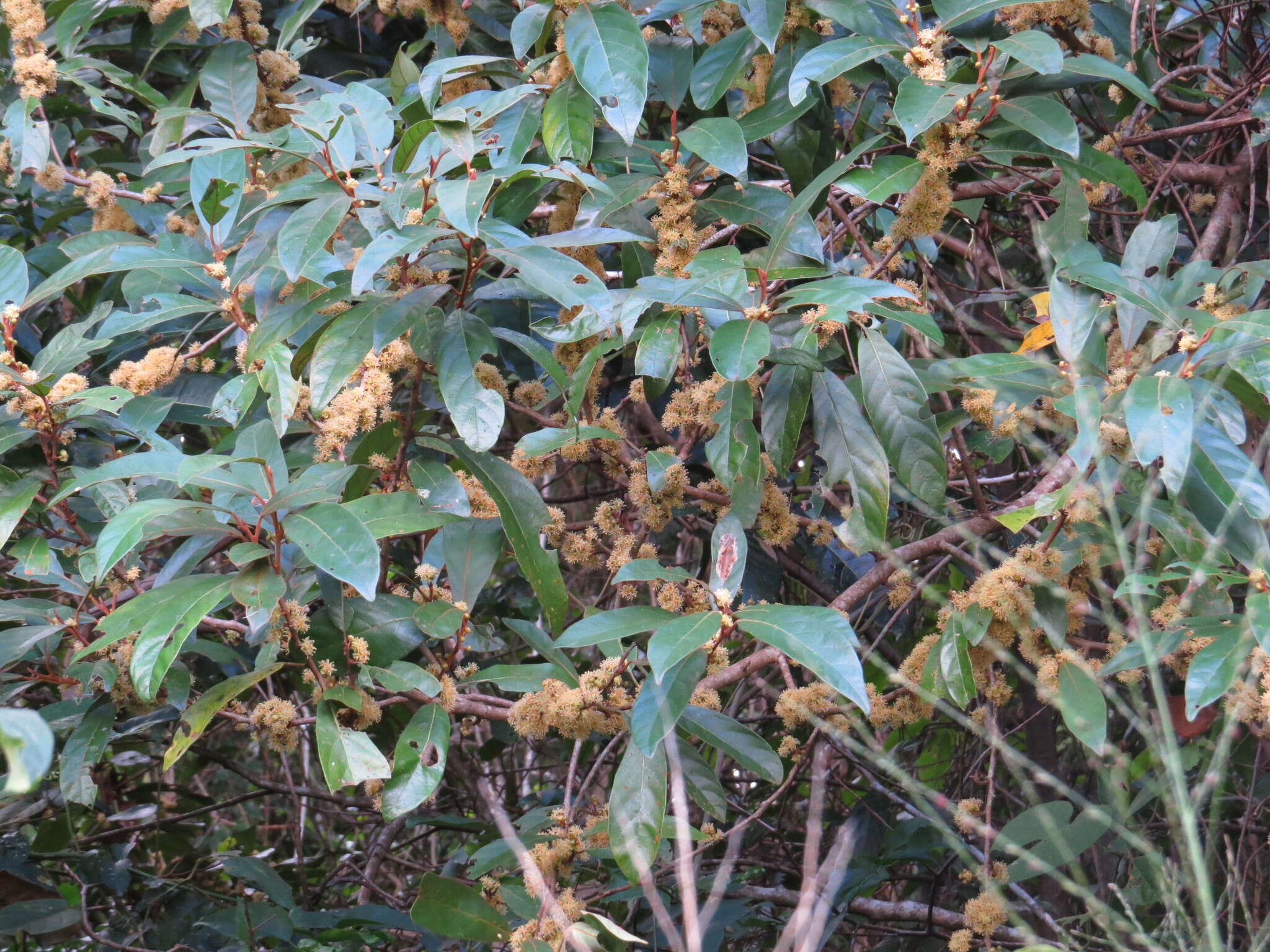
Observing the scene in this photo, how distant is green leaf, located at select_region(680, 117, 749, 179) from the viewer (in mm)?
1329

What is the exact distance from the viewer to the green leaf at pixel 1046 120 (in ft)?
4.22

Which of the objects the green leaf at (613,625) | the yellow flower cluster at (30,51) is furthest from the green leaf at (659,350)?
the yellow flower cluster at (30,51)

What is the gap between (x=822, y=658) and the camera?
3.45 ft

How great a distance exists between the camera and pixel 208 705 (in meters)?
1.25

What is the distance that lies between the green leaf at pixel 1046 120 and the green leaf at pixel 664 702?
729 millimetres

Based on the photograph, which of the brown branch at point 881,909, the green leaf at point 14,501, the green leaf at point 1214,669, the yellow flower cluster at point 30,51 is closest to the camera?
the green leaf at point 1214,669

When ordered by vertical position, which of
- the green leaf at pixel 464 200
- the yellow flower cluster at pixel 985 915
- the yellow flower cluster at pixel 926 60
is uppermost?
the yellow flower cluster at pixel 926 60

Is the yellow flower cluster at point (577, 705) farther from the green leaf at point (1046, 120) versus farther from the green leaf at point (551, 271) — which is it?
the green leaf at point (1046, 120)

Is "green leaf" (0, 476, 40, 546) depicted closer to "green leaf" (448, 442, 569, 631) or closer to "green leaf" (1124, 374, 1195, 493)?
"green leaf" (448, 442, 569, 631)

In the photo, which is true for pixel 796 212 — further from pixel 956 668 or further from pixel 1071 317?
pixel 956 668

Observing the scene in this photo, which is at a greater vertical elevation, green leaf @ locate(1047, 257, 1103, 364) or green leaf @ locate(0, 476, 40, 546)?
green leaf @ locate(1047, 257, 1103, 364)

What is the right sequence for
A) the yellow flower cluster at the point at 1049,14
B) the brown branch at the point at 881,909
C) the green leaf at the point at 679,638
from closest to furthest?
the green leaf at the point at 679,638, the yellow flower cluster at the point at 1049,14, the brown branch at the point at 881,909

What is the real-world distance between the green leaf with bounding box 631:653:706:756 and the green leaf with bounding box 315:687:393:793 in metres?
0.30

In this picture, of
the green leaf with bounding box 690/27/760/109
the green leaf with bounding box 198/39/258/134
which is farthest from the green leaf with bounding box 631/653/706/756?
the green leaf with bounding box 198/39/258/134
